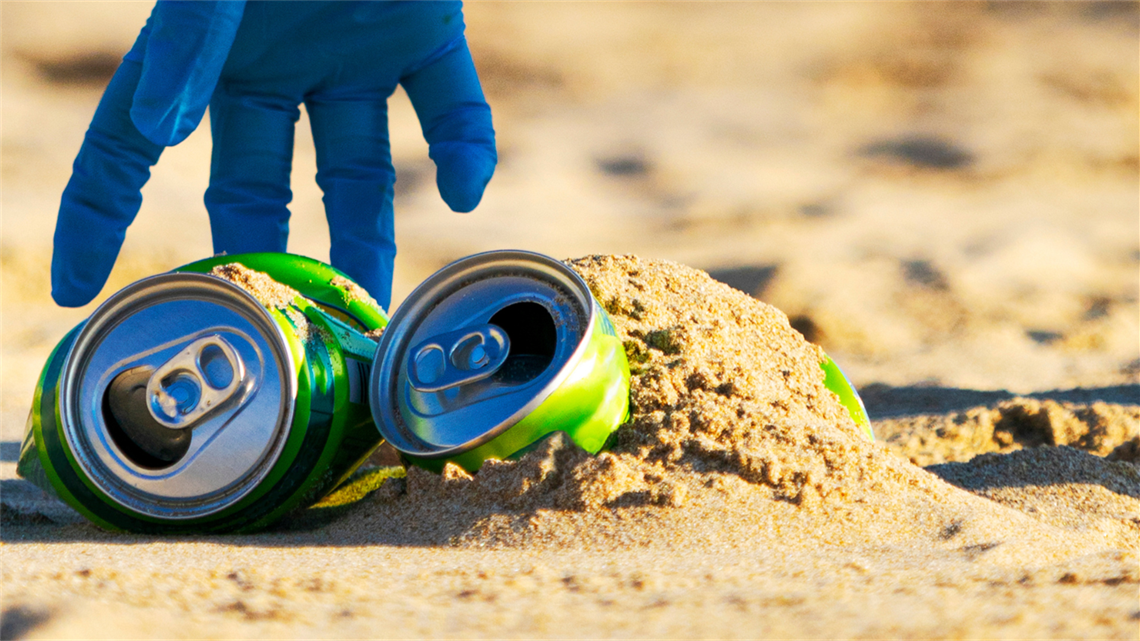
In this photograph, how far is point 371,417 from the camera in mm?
1414

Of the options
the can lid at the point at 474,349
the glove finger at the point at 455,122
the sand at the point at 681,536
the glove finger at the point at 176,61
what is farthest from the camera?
the glove finger at the point at 455,122

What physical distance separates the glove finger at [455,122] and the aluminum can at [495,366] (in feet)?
1.67

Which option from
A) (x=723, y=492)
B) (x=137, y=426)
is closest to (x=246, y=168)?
(x=137, y=426)

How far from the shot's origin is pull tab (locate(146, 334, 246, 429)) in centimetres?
126

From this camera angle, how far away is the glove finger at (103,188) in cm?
167

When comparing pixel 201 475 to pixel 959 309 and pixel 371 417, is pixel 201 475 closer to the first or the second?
pixel 371 417

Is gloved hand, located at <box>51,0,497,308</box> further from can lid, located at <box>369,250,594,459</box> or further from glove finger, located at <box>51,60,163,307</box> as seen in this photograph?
can lid, located at <box>369,250,594,459</box>

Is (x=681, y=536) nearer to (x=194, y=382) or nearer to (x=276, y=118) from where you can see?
(x=194, y=382)

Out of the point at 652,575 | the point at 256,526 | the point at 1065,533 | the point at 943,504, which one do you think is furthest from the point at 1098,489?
the point at 256,526

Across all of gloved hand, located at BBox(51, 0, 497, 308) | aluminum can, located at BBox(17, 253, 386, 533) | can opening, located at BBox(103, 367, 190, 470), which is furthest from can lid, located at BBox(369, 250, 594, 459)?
gloved hand, located at BBox(51, 0, 497, 308)

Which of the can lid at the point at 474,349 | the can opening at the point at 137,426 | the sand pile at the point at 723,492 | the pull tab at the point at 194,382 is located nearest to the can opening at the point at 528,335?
the can lid at the point at 474,349

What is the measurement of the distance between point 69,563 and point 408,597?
41 centimetres

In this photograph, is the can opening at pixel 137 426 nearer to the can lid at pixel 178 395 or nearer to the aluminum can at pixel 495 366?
the can lid at pixel 178 395

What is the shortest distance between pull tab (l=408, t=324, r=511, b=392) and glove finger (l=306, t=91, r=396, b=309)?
696mm
